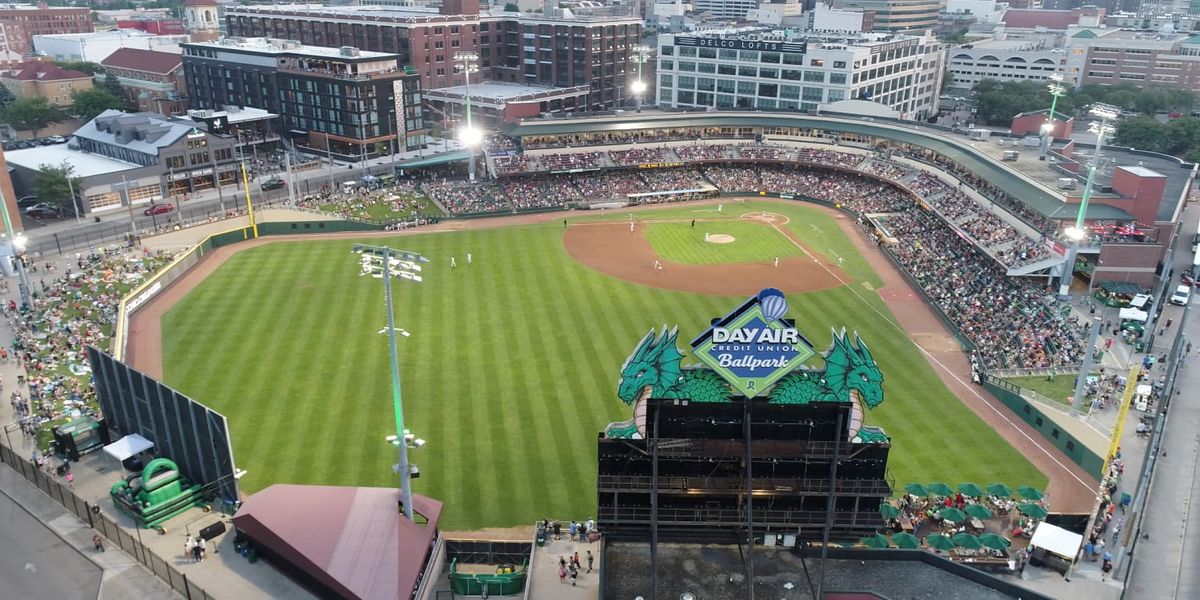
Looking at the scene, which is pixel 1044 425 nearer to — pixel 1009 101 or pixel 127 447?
pixel 127 447

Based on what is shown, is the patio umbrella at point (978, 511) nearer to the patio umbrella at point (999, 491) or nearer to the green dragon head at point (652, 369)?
the patio umbrella at point (999, 491)

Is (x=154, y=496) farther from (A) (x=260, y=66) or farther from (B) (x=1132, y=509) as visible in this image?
(A) (x=260, y=66)

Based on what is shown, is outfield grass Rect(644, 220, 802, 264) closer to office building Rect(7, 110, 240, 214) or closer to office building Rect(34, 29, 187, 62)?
office building Rect(7, 110, 240, 214)

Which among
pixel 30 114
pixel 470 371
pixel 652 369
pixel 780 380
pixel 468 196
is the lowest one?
pixel 470 371

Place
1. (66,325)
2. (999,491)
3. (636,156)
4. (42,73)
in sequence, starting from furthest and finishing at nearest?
(42,73)
(636,156)
(66,325)
(999,491)

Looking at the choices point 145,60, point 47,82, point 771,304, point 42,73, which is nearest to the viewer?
point 771,304

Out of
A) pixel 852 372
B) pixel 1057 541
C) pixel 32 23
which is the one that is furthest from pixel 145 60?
pixel 1057 541
